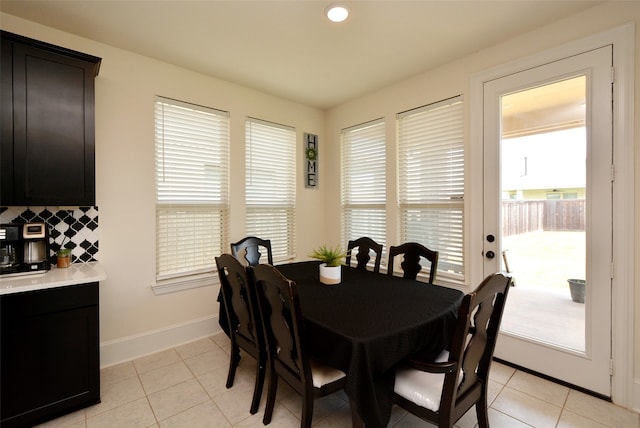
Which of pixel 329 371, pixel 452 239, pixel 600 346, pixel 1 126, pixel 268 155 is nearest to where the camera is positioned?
pixel 329 371

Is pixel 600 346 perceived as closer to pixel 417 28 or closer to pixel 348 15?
pixel 417 28

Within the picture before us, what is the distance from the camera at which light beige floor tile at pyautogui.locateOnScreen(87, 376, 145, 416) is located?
2.05 m

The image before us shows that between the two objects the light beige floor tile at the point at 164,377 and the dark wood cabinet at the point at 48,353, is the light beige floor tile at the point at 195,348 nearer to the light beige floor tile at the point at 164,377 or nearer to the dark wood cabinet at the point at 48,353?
the light beige floor tile at the point at 164,377

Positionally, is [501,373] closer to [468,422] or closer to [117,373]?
[468,422]

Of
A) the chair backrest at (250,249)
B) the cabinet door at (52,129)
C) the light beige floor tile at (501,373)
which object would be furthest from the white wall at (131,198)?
the light beige floor tile at (501,373)

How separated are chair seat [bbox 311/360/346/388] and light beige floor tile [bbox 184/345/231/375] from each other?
1.23 metres

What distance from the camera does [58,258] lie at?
2.30 metres

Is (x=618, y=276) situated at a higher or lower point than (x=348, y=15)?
lower

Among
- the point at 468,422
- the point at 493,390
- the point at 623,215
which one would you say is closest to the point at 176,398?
the point at 468,422

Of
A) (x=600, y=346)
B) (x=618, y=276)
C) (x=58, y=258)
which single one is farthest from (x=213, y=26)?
(x=600, y=346)

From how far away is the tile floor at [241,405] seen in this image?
189cm

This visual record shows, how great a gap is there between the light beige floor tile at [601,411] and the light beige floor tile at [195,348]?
294 cm

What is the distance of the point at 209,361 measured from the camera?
2.69 metres

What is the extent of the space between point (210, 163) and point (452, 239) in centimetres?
267
